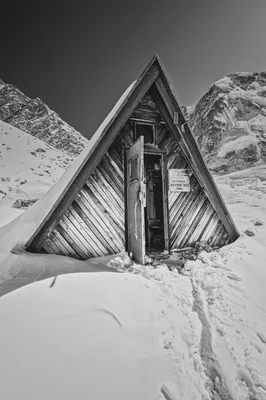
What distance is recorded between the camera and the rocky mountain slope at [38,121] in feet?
301

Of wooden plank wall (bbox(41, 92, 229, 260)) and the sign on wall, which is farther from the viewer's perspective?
the sign on wall

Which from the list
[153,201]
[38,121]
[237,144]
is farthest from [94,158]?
[38,121]

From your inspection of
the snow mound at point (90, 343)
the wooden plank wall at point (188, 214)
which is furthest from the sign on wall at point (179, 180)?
the snow mound at point (90, 343)

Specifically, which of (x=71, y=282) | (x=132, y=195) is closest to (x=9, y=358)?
(x=71, y=282)

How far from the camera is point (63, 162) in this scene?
3045cm

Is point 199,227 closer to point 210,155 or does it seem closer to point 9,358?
point 9,358

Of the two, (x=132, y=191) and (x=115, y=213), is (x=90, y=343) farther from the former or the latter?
(x=132, y=191)

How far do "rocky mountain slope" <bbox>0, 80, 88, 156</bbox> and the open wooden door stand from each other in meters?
A: 83.8

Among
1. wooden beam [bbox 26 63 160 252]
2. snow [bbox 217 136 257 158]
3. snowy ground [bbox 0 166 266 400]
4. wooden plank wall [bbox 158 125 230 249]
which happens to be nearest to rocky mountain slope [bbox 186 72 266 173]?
snow [bbox 217 136 257 158]

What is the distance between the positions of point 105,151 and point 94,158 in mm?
314

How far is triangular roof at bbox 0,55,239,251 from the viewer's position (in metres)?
3.71

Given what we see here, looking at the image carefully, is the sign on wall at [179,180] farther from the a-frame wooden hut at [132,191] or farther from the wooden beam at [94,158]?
the wooden beam at [94,158]

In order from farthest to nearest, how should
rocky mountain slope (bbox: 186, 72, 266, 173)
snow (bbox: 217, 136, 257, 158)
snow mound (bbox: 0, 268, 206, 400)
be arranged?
snow (bbox: 217, 136, 257, 158) → rocky mountain slope (bbox: 186, 72, 266, 173) → snow mound (bbox: 0, 268, 206, 400)

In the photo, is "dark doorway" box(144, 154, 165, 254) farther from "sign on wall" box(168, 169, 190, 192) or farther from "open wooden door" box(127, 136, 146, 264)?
"open wooden door" box(127, 136, 146, 264)
